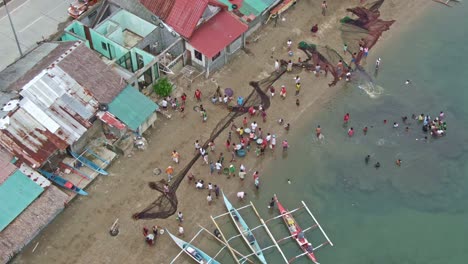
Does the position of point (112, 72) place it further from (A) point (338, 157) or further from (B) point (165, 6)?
(A) point (338, 157)

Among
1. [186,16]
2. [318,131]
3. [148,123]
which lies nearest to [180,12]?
[186,16]

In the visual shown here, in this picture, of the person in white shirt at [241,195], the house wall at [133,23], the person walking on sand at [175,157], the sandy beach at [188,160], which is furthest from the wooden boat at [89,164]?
the house wall at [133,23]

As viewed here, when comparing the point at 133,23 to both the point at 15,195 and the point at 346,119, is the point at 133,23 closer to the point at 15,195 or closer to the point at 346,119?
the point at 15,195

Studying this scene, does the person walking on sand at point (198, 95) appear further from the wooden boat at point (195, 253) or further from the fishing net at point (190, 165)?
the wooden boat at point (195, 253)

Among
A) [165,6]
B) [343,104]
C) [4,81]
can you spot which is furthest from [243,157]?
[4,81]

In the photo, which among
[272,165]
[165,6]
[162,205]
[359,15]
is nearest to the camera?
[162,205]

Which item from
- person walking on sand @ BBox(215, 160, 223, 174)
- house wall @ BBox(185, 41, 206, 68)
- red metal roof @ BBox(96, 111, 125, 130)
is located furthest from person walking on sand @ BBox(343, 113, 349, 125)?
red metal roof @ BBox(96, 111, 125, 130)

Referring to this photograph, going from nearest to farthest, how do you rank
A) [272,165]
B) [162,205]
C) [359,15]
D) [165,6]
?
[162,205] < [272,165] < [165,6] < [359,15]

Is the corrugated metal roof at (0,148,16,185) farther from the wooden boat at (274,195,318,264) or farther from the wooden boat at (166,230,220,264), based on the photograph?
the wooden boat at (274,195,318,264)
